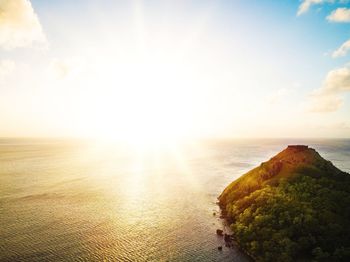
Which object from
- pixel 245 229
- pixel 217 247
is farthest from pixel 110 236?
pixel 245 229

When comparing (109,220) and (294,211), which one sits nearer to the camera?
(294,211)

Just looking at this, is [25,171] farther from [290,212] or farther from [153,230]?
[290,212]

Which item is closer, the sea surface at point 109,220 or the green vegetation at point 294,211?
the green vegetation at point 294,211

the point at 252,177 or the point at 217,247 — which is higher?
the point at 252,177

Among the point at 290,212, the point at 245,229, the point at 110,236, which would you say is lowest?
the point at 110,236

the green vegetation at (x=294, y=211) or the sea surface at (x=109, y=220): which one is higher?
the green vegetation at (x=294, y=211)

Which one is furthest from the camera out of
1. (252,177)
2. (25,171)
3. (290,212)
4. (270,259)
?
(25,171)

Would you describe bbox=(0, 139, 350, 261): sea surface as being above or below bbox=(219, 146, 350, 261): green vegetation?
below

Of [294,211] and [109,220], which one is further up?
[294,211]
